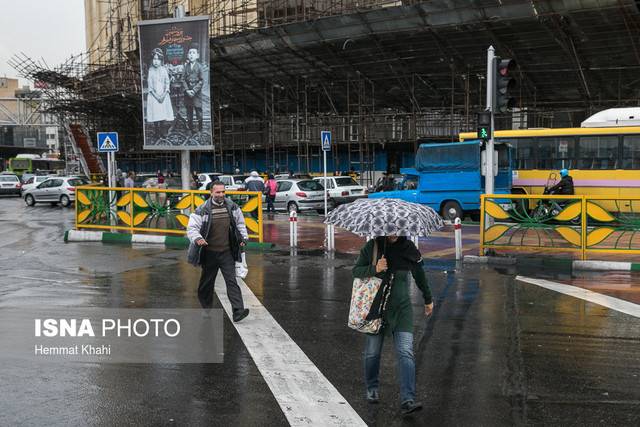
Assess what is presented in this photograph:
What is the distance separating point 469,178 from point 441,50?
10488 millimetres

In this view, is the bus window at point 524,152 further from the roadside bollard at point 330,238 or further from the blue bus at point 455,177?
the roadside bollard at point 330,238

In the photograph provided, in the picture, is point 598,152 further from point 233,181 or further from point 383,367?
point 383,367

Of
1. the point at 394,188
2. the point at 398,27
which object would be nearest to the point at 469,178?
the point at 394,188

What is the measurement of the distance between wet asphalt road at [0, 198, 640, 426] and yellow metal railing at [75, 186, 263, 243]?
12.8 ft

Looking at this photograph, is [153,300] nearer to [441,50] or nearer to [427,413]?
[427,413]

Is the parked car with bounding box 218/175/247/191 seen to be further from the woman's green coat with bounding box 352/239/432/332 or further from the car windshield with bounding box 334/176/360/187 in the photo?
the woman's green coat with bounding box 352/239/432/332

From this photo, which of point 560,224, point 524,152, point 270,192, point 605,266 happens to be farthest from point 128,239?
point 524,152

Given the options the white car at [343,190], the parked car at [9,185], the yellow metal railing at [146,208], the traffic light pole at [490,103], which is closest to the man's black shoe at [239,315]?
the yellow metal railing at [146,208]

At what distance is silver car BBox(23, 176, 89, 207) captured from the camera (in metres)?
33.3

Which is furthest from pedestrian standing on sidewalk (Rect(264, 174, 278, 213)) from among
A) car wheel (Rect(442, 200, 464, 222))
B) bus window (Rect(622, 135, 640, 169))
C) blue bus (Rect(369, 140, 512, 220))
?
bus window (Rect(622, 135, 640, 169))

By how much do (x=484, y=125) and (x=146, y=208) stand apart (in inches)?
335

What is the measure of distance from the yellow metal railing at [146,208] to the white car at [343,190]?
10571 millimetres

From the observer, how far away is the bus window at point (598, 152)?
2033 cm

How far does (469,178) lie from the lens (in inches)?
815
